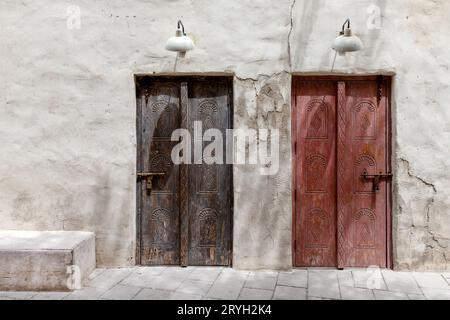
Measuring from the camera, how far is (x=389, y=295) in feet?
12.2

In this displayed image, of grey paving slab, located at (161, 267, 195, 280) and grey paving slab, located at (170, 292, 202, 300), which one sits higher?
grey paving slab, located at (161, 267, 195, 280)

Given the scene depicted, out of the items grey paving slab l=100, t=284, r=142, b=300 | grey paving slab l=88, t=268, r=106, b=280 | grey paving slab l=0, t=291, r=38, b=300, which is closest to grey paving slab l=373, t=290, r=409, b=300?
grey paving slab l=100, t=284, r=142, b=300

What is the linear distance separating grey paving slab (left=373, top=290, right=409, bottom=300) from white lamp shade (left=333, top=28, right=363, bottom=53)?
256cm

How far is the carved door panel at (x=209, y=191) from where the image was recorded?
4.53 metres

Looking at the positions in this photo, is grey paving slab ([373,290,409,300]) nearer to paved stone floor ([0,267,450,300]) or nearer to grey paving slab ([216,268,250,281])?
paved stone floor ([0,267,450,300])

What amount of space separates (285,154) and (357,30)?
5.51 feet

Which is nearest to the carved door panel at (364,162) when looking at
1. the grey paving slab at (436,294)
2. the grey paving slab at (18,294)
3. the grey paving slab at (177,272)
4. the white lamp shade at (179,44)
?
the grey paving slab at (436,294)

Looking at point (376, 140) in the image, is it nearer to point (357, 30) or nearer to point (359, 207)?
point (359, 207)

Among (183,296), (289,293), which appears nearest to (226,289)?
(183,296)

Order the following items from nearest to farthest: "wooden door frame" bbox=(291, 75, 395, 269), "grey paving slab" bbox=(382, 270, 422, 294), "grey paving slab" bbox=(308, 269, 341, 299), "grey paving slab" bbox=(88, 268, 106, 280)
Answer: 1. "grey paving slab" bbox=(308, 269, 341, 299)
2. "grey paving slab" bbox=(382, 270, 422, 294)
3. "grey paving slab" bbox=(88, 268, 106, 280)
4. "wooden door frame" bbox=(291, 75, 395, 269)

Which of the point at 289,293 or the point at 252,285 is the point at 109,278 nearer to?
the point at 252,285

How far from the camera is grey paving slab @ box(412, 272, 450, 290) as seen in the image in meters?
3.94

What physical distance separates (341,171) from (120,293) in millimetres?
2827

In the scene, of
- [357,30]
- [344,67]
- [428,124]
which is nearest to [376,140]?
[428,124]
